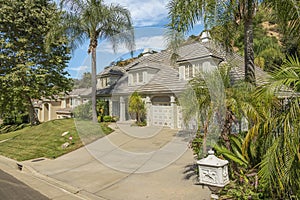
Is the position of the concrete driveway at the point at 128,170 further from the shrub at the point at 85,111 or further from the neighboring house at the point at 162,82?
the shrub at the point at 85,111

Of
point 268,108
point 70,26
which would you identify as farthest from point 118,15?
point 268,108

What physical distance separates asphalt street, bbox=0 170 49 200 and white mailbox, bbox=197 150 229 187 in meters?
4.55

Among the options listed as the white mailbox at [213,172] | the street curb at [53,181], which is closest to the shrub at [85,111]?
the street curb at [53,181]

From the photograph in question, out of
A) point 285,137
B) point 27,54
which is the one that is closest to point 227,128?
point 285,137

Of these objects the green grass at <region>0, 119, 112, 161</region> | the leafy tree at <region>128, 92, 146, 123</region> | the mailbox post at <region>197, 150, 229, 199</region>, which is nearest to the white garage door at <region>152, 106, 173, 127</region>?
the leafy tree at <region>128, 92, 146, 123</region>

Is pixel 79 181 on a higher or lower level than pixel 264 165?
lower

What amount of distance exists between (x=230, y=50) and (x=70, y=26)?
39.5ft

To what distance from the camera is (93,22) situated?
53.3ft

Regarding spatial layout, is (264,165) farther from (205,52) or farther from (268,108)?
(205,52)

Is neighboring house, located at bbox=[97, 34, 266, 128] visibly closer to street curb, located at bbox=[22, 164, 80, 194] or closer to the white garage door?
the white garage door

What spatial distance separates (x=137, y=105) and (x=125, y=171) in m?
10.2

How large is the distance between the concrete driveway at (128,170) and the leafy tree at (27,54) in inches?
428

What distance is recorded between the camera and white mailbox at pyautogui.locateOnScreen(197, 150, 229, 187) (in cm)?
470

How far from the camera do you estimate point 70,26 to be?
54.2 feet
